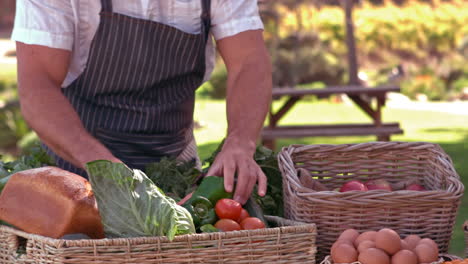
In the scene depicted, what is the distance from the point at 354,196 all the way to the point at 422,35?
68.7ft

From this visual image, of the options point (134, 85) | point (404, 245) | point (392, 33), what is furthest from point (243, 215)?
point (392, 33)

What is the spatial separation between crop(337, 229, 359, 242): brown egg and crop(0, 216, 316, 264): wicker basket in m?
0.07

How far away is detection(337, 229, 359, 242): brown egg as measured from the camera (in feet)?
5.90

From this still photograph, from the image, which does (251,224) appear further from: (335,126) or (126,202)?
(335,126)

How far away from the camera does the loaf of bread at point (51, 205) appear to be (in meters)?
1.72

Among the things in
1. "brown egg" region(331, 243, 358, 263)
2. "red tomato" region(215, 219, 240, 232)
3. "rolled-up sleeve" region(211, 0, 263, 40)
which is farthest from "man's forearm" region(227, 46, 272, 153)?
"brown egg" region(331, 243, 358, 263)

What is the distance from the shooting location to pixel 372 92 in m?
9.46

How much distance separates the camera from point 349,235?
1809 mm

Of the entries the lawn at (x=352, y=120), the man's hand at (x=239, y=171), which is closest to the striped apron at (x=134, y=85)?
the man's hand at (x=239, y=171)

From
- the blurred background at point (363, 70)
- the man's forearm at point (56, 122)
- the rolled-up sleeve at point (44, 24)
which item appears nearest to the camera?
the man's forearm at point (56, 122)

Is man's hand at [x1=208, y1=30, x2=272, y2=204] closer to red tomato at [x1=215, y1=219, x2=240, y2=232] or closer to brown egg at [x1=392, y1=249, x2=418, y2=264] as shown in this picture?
red tomato at [x1=215, y1=219, x2=240, y2=232]

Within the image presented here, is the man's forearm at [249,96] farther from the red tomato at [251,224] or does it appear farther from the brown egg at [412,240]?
the brown egg at [412,240]

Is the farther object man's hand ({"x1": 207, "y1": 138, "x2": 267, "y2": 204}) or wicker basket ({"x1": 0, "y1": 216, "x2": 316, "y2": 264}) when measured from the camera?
man's hand ({"x1": 207, "y1": 138, "x2": 267, "y2": 204})

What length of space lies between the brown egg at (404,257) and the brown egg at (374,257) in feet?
0.07
